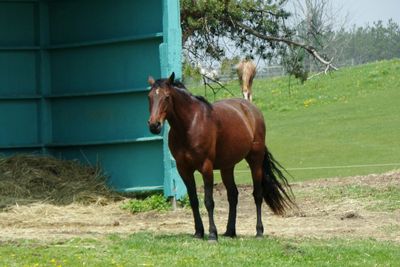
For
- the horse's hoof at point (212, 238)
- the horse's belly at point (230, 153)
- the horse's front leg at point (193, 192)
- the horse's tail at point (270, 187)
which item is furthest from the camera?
the horse's tail at point (270, 187)

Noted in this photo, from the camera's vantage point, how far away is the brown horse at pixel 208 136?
37.2ft

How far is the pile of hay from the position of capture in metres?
15.4

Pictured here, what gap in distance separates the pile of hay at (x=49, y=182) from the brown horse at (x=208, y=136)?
4013 millimetres

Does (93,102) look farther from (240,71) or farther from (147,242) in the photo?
(147,242)

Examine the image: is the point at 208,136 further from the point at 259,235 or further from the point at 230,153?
the point at 259,235

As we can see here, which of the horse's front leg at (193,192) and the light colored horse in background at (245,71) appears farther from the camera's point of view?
the light colored horse in background at (245,71)

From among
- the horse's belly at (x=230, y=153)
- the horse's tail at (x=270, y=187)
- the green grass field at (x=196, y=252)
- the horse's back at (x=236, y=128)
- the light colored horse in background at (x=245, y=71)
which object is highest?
the light colored horse in background at (x=245, y=71)

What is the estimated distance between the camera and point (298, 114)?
35.8m

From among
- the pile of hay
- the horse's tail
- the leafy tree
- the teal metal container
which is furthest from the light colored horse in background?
the horse's tail

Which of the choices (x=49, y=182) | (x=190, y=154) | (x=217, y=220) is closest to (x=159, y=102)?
(x=190, y=154)

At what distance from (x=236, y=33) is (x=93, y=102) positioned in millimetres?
4777

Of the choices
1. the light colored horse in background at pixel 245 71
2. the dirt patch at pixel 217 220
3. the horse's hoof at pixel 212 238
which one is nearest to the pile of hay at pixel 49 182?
the dirt patch at pixel 217 220

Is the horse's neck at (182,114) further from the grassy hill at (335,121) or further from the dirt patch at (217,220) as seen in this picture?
the grassy hill at (335,121)

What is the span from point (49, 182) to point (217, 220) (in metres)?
3.19
